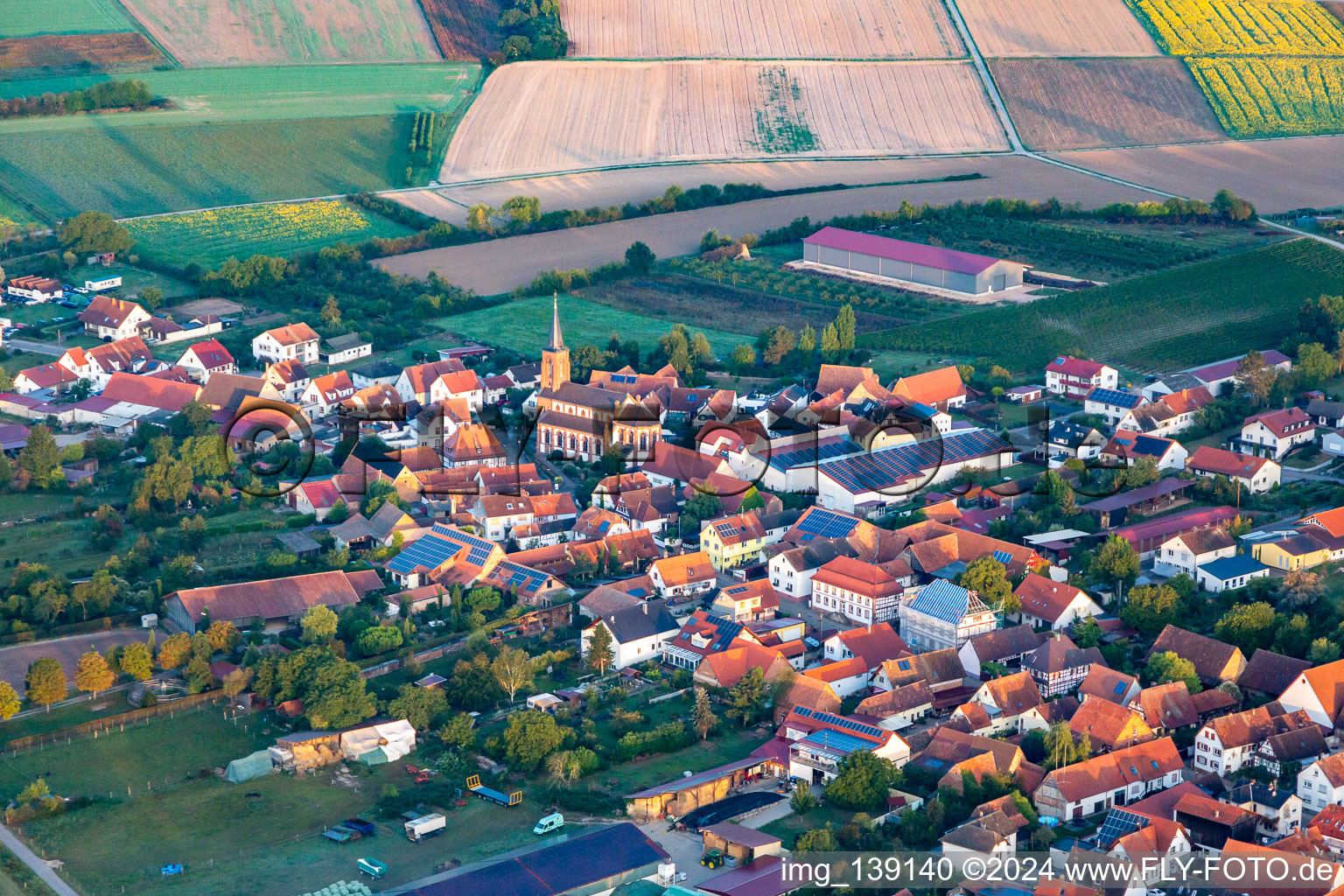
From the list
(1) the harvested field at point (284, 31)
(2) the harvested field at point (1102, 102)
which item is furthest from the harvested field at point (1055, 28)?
(1) the harvested field at point (284, 31)

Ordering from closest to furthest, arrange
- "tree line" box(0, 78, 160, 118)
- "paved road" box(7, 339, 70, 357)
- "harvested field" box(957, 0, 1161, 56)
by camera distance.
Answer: "paved road" box(7, 339, 70, 357)
"tree line" box(0, 78, 160, 118)
"harvested field" box(957, 0, 1161, 56)

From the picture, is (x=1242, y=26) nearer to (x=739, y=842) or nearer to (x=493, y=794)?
(x=493, y=794)

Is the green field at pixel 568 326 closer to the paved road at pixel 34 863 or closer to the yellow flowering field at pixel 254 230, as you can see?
the yellow flowering field at pixel 254 230

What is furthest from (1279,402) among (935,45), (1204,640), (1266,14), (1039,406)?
(1266,14)

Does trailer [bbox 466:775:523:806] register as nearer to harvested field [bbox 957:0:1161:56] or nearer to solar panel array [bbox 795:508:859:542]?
solar panel array [bbox 795:508:859:542]

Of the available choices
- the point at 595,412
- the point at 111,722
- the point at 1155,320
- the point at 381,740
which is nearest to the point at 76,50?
the point at 595,412

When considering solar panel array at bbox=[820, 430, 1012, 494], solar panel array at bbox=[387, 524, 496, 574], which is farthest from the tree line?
solar panel array at bbox=[820, 430, 1012, 494]

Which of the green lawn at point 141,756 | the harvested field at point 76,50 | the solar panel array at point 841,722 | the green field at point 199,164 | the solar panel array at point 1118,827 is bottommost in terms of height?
the green lawn at point 141,756
